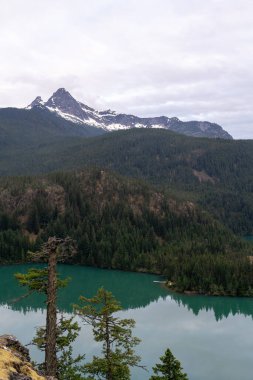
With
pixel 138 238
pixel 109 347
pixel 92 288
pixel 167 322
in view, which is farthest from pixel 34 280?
pixel 138 238

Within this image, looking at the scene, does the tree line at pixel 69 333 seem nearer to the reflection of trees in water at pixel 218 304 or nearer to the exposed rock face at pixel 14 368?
the exposed rock face at pixel 14 368

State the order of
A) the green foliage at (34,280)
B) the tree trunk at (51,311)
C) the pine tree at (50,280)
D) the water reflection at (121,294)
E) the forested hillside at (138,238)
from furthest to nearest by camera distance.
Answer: the forested hillside at (138,238) → the water reflection at (121,294) → the green foliage at (34,280) → the tree trunk at (51,311) → the pine tree at (50,280)

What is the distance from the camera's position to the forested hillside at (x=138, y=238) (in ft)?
403

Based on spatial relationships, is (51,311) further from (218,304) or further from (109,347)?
(218,304)

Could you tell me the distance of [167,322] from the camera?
9494cm

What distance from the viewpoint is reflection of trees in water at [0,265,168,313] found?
11199 centimetres

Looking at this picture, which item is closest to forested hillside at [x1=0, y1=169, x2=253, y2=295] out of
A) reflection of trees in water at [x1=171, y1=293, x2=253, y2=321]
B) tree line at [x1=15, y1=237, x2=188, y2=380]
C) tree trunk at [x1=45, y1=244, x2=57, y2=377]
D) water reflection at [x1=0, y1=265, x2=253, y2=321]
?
reflection of trees in water at [x1=171, y1=293, x2=253, y2=321]

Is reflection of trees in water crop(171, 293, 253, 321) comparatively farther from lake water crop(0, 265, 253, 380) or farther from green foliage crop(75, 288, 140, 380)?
green foliage crop(75, 288, 140, 380)

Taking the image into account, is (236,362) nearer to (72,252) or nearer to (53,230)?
(72,252)

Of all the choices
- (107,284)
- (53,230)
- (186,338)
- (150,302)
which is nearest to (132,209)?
(53,230)

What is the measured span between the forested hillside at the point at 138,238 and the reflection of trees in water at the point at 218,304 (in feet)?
11.0

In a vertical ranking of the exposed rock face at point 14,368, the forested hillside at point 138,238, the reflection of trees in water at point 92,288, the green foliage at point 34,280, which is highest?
the green foliage at point 34,280

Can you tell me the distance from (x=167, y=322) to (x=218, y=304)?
2024cm

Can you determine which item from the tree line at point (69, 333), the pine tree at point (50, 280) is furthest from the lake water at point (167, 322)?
the pine tree at point (50, 280)
